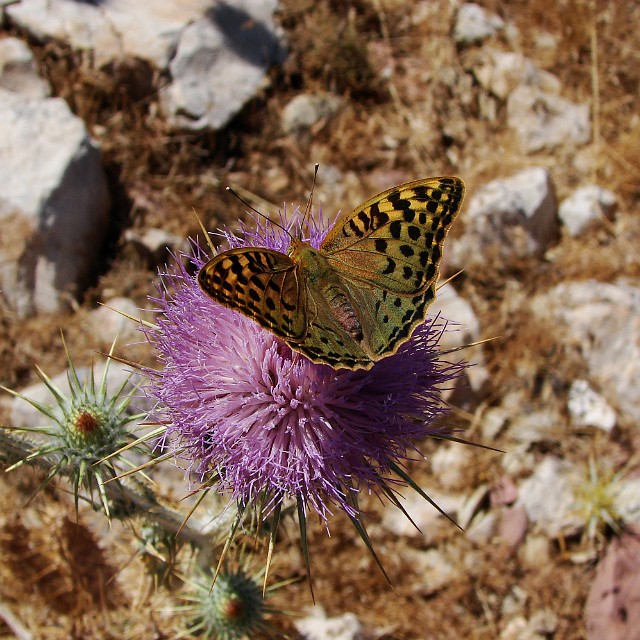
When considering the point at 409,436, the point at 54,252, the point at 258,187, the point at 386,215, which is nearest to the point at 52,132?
the point at 54,252

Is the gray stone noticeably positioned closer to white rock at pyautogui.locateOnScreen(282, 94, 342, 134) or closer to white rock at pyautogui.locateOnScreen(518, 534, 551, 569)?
white rock at pyautogui.locateOnScreen(518, 534, 551, 569)

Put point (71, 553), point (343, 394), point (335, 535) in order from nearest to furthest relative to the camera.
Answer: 1. point (343, 394)
2. point (71, 553)
3. point (335, 535)

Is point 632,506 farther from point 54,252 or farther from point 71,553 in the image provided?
point 54,252

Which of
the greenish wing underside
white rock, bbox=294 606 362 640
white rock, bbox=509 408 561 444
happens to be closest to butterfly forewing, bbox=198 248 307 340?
the greenish wing underside

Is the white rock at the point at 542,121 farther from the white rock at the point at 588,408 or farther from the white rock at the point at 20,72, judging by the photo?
the white rock at the point at 20,72

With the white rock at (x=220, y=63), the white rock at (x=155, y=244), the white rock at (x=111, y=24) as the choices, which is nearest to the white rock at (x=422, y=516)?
the white rock at (x=155, y=244)

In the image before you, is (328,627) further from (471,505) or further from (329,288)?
(329,288)

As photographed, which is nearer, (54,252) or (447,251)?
(54,252)
